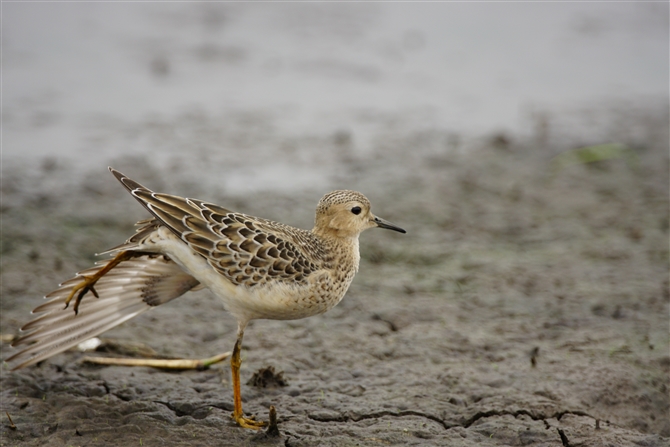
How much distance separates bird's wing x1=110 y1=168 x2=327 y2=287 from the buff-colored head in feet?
1.40

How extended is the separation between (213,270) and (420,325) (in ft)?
7.27

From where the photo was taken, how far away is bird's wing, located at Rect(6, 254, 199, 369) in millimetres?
5793

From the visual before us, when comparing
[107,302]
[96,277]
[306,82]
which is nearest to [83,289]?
[96,277]

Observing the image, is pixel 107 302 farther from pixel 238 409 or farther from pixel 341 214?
pixel 341 214

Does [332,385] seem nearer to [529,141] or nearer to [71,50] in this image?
[529,141]

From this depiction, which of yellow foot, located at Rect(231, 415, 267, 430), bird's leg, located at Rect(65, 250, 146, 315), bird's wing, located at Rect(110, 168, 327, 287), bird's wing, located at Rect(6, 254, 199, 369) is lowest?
yellow foot, located at Rect(231, 415, 267, 430)

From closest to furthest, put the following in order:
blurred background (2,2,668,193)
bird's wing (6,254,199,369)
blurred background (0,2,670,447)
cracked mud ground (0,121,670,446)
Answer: cracked mud ground (0,121,670,446) → blurred background (0,2,670,447) → bird's wing (6,254,199,369) → blurred background (2,2,668,193)

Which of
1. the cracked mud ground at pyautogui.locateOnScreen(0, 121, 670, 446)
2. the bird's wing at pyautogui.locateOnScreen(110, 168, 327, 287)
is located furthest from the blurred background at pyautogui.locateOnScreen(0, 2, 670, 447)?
the bird's wing at pyautogui.locateOnScreen(110, 168, 327, 287)

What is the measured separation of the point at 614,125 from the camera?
37.1 ft

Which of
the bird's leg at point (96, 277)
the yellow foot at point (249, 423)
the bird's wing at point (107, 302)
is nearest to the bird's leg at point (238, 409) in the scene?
the yellow foot at point (249, 423)

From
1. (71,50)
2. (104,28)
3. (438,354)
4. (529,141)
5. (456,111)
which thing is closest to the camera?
(438,354)

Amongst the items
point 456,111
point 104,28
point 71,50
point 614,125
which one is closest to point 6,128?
point 71,50

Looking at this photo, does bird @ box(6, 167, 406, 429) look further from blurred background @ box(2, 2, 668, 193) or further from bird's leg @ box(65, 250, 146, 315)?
blurred background @ box(2, 2, 668, 193)

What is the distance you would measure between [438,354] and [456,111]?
19.0 ft
